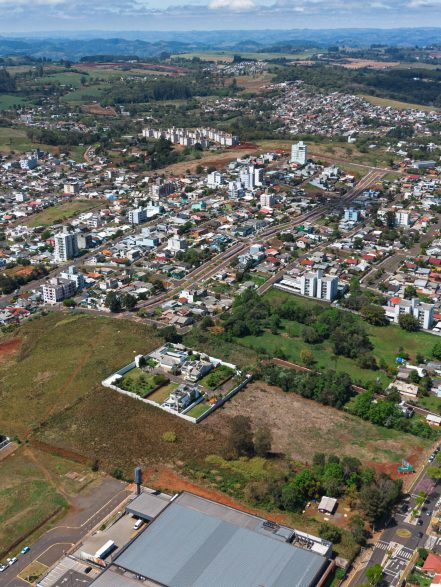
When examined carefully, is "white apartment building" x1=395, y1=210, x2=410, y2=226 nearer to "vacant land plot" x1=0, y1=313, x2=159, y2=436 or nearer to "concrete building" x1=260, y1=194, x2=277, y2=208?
"concrete building" x1=260, y1=194, x2=277, y2=208

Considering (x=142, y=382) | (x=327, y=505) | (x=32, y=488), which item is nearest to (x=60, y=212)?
(x=142, y=382)

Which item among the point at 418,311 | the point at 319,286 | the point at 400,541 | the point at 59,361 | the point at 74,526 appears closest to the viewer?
the point at 400,541

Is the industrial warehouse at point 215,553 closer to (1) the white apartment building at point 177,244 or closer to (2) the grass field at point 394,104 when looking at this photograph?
(1) the white apartment building at point 177,244

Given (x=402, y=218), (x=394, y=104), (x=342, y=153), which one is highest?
(x=394, y=104)

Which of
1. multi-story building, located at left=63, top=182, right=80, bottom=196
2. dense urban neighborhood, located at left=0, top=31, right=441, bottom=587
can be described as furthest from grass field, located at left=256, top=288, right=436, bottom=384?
multi-story building, located at left=63, top=182, right=80, bottom=196

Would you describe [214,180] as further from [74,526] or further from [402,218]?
[74,526]

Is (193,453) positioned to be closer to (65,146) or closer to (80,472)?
(80,472)
